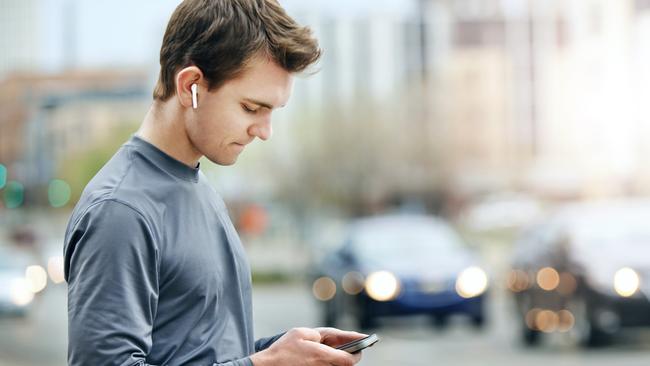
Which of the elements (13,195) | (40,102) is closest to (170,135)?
(40,102)

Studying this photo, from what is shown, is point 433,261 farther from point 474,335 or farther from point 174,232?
point 174,232

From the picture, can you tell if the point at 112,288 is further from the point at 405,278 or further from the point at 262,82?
the point at 405,278

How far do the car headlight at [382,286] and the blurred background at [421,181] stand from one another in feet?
0.06

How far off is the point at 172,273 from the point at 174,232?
0.25ft

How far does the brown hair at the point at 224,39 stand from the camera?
99.0 inches

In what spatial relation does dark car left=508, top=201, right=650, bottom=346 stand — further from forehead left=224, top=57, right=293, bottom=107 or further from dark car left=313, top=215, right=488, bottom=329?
forehead left=224, top=57, right=293, bottom=107

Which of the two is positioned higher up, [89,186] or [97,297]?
[89,186]

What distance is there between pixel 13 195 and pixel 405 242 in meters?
23.9

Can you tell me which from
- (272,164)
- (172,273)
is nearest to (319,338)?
(172,273)

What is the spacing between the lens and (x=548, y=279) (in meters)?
15.1

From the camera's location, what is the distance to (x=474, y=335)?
1762cm

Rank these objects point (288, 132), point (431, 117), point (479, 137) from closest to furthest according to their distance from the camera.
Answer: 1. point (288, 132)
2. point (431, 117)
3. point (479, 137)

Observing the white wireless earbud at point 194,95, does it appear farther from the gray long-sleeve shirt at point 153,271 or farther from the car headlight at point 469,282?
the car headlight at point 469,282

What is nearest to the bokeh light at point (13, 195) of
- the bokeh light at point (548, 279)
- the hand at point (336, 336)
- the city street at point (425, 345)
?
the city street at point (425, 345)
